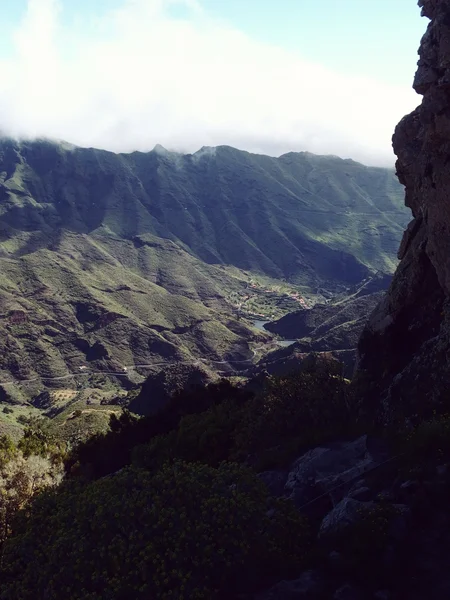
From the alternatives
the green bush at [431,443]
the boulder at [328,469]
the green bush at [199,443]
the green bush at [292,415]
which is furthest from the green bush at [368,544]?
the green bush at [199,443]

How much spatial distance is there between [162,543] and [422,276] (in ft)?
70.0

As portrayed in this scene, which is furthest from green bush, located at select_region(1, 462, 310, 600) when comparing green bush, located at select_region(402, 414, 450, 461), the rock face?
the rock face

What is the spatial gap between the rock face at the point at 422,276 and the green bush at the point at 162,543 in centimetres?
1028

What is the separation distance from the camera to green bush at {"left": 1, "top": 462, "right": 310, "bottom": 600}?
572 inches

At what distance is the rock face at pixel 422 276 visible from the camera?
25.9 meters

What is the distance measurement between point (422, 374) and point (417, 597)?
44.9 feet

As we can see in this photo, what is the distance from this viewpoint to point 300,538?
54.5 feet

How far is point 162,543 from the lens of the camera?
15.1m

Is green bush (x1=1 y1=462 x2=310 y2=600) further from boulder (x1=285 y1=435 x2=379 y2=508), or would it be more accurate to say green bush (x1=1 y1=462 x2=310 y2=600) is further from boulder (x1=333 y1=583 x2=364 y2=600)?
boulder (x1=285 y1=435 x2=379 y2=508)

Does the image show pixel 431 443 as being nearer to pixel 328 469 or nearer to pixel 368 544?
pixel 328 469

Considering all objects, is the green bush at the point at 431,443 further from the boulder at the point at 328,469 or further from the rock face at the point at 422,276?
the rock face at the point at 422,276

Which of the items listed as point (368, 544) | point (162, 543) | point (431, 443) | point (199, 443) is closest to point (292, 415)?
point (199, 443)

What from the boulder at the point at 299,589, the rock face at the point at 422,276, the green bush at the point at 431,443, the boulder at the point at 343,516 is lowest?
the boulder at the point at 299,589

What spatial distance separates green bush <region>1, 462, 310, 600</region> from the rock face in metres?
10.3
